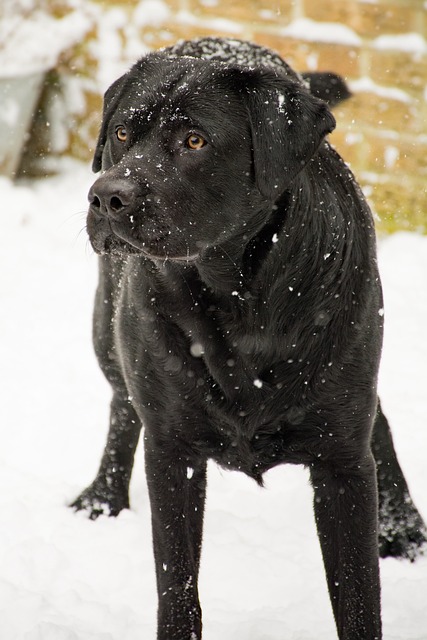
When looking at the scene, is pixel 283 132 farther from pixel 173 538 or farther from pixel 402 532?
pixel 402 532

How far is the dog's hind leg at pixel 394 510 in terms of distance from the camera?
123 inches

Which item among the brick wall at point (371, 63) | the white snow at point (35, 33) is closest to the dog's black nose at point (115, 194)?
the brick wall at point (371, 63)

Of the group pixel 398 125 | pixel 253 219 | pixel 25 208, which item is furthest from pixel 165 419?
pixel 25 208

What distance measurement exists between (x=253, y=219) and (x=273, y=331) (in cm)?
29

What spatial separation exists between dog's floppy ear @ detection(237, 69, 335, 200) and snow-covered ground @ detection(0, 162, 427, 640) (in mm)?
600

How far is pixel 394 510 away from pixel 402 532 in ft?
0.28

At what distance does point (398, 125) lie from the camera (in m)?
5.19

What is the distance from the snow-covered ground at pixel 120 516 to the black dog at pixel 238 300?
13.9 inches

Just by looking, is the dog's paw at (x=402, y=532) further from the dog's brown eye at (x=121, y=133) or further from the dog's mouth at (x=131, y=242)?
the dog's brown eye at (x=121, y=133)

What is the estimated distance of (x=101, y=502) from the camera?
3.41 metres

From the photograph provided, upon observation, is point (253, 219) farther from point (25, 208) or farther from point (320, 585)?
point (25, 208)

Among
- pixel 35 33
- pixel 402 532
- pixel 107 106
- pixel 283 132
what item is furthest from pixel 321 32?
pixel 283 132

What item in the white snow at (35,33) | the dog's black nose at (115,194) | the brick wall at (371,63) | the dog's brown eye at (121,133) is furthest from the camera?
the white snow at (35,33)

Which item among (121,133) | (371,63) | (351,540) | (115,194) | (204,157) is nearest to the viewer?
(115,194)
